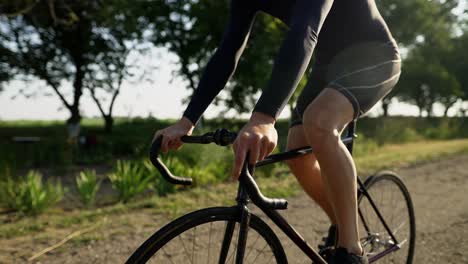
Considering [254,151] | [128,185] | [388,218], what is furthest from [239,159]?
[128,185]

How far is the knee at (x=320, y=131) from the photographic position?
1.86 m

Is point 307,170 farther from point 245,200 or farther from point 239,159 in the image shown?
point 239,159

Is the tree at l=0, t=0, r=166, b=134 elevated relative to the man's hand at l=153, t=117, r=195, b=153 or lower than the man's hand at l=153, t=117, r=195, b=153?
elevated

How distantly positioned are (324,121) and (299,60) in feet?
1.54

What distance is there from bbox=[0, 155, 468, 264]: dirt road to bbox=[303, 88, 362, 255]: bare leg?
51.3 inches

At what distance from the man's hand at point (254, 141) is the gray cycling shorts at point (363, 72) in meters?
0.68

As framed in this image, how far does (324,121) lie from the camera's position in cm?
186

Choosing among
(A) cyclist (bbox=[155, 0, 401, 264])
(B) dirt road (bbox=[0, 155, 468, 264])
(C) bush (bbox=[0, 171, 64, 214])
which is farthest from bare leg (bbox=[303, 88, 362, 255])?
(C) bush (bbox=[0, 171, 64, 214])

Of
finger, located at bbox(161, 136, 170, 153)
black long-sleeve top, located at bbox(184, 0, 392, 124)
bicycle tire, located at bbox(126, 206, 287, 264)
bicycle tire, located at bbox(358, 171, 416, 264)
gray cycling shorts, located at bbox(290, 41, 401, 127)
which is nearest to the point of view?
bicycle tire, located at bbox(126, 206, 287, 264)

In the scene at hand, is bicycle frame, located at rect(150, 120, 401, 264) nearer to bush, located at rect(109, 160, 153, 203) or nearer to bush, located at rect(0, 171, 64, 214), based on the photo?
bush, located at rect(0, 171, 64, 214)

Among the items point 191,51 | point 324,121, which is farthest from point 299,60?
point 191,51

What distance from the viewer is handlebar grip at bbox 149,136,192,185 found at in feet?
5.32

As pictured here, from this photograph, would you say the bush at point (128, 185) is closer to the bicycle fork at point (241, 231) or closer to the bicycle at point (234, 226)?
the bicycle at point (234, 226)

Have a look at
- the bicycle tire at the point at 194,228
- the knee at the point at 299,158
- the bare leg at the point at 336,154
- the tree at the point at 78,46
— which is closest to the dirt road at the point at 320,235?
the knee at the point at 299,158
